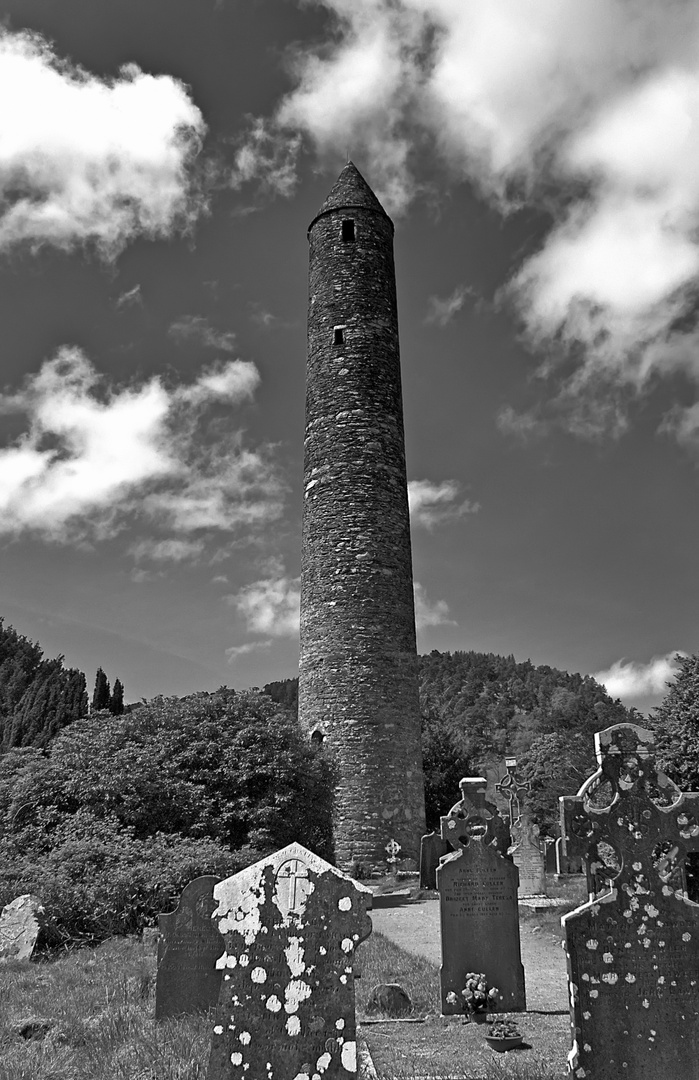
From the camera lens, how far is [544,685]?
95500 mm

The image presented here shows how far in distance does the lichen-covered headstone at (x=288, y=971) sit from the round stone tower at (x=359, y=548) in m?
15.4

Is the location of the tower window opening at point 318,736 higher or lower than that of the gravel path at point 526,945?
higher

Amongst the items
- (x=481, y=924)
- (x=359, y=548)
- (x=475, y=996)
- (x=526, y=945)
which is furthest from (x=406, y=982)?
(x=359, y=548)

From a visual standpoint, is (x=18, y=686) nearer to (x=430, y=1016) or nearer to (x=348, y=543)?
(x=348, y=543)

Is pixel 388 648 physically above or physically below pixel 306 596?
below

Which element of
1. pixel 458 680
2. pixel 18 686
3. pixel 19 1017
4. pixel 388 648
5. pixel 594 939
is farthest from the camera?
pixel 458 680

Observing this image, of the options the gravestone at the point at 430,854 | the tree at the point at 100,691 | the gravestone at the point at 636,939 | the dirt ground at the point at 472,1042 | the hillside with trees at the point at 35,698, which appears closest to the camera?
the gravestone at the point at 636,939

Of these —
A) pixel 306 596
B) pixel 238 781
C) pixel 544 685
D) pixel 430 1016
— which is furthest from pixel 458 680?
pixel 430 1016

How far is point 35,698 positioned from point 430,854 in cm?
4429

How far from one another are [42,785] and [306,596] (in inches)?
336

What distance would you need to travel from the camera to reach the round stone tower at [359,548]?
63.6 ft

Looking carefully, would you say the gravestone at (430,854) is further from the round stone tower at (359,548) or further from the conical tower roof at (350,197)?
the conical tower roof at (350,197)

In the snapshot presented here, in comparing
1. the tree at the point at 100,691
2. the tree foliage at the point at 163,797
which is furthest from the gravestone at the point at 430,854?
the tree at the point at 100,691

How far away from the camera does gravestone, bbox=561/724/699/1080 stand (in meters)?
4.45
